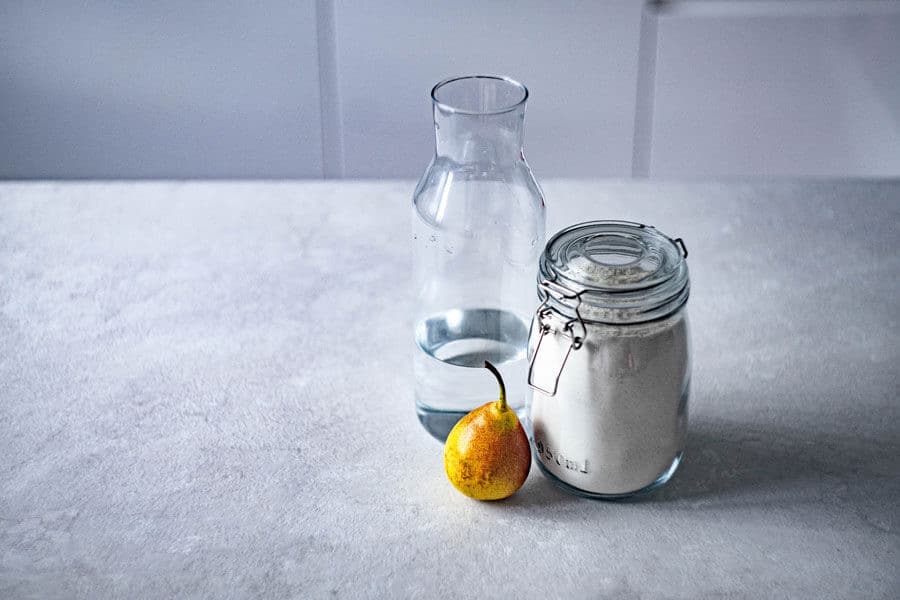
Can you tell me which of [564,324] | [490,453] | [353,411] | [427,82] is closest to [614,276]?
[564,324]

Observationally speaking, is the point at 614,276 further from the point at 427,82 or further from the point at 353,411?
the point at 427,82

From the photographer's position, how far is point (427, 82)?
223 centimetres

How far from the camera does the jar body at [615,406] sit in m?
0.84

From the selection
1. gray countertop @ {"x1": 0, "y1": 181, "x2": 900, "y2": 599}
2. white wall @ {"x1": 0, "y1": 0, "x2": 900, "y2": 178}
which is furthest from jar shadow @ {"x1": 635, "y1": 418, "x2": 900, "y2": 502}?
white wall @ {"x1": 0, "y1": 0, "x2": 900, "y2": 178}

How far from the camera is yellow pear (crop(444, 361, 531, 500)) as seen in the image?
0.88 meters

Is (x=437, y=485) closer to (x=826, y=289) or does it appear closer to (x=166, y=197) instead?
(x=826, y=289)

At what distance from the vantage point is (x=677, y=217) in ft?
4.56

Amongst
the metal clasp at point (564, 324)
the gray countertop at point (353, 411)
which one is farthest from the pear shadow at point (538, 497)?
the metal clasp at point (564, 324)

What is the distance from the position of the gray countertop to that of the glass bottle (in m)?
0.07

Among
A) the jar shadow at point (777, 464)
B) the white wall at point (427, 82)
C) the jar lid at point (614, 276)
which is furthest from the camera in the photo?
the white wall at point (427, 82)

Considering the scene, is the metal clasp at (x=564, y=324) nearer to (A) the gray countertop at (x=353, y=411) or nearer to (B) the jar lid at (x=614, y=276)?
(B) the jar lid at (x=614, y=276)

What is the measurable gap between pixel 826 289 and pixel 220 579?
2.59 feet

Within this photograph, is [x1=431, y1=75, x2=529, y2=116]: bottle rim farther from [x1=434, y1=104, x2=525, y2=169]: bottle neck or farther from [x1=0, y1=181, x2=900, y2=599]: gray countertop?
[x1=0, y1=181, x2=900, y2=599]: gray countertop

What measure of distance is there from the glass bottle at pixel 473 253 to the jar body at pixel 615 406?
0.13m
